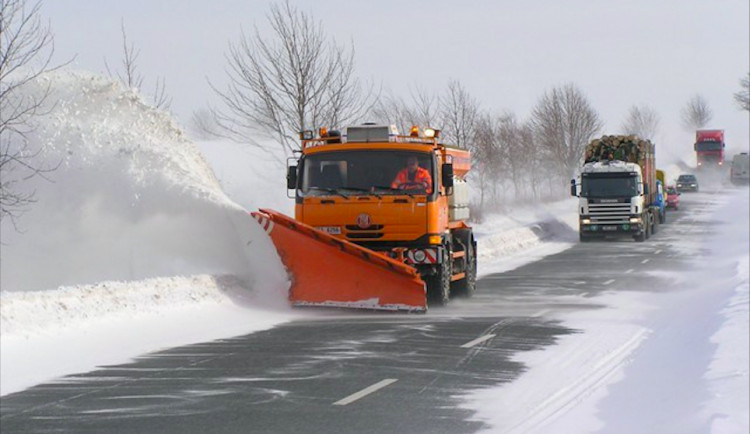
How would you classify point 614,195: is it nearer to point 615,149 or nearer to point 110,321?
point 615,149

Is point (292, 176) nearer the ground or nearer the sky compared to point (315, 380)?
nearer the sky

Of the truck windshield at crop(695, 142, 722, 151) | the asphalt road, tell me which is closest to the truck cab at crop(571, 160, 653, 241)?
the asphalt road

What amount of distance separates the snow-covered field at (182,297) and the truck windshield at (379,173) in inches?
83.3

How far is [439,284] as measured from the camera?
798 inches

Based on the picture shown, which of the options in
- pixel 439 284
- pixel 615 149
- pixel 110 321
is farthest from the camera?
pixel 615 149

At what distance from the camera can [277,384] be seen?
12.0 m

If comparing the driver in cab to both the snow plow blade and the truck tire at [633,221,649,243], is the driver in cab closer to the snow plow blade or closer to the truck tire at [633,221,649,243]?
the snow plow blade

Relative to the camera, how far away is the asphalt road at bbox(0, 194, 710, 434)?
391 inches

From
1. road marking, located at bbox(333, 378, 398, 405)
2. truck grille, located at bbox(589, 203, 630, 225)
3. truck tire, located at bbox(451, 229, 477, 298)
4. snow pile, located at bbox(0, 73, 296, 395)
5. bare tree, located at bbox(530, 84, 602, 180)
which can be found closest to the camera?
road marking, located at bbox(333, 378, 398, 405)

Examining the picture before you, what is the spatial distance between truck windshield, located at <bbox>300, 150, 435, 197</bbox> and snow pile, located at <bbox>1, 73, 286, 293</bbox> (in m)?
2.83

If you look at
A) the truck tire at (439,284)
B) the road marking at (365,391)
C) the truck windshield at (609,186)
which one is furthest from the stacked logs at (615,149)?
the road marking at (365,391)

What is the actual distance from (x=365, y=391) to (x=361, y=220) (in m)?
8.34

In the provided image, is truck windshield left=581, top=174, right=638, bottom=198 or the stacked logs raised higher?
the stacked logs

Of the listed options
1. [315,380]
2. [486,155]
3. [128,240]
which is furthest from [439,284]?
[486,155]
